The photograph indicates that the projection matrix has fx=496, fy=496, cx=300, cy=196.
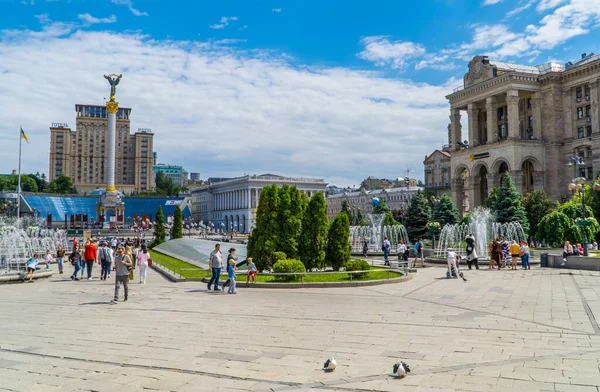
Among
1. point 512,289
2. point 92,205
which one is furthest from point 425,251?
point 92,205

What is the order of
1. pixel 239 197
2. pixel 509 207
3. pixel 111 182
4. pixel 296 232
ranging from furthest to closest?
pixel 239 197 → pixel 111 182 → pixel 509 207 → pixel 296 232

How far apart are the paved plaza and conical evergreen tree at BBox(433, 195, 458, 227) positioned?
1518 inches

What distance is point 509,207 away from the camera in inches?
1841

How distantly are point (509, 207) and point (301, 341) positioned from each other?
42481 mm

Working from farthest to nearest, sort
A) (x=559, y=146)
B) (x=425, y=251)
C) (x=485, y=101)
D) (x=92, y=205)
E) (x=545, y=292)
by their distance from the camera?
(x=92, y=205) → (x=485, y=101) → (x=559, y=146) → (x=425, y=251) → (x=545, y=292)

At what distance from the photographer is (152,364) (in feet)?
25.3

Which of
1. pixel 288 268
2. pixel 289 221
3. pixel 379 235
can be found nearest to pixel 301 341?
pixel 288 268

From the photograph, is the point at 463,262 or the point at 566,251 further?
the point at 463,262

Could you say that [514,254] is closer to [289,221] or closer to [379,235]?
[289,221]

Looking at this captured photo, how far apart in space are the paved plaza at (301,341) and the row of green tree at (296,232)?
5677 millimetres

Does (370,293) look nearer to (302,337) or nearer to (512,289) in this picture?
(512,289)

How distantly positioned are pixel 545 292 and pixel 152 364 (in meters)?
13.0

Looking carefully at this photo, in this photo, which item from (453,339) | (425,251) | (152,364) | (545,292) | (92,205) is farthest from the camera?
(92,205)

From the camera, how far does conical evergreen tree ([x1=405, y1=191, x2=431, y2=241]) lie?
181 feet
